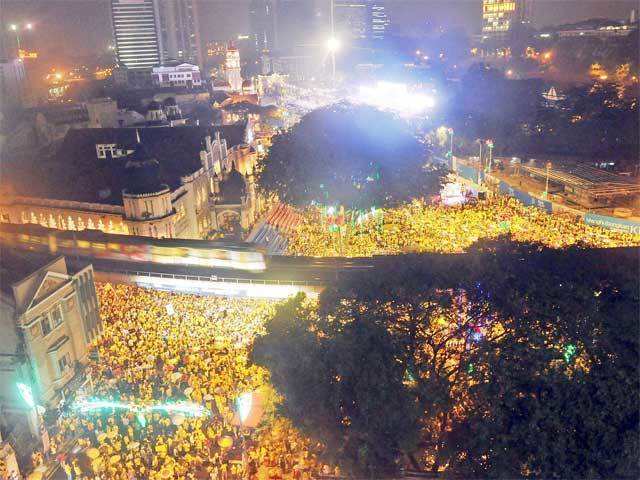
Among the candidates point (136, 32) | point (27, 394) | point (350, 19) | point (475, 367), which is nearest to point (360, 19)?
point (350, 19)

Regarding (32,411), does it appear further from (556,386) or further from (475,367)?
(556,386)

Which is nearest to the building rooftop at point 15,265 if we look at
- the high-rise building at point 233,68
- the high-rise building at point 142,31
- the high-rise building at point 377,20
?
the high-rise building at point 233,68

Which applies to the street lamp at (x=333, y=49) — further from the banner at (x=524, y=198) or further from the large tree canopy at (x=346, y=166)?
the large tree canopy at (x=346, y=166)

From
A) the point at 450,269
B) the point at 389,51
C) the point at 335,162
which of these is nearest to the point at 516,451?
the point at 450,269

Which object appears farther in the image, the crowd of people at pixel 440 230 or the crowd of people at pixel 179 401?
the crowd of people at pixel 440 230

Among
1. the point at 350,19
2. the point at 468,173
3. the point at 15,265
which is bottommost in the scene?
the point at 468,173
